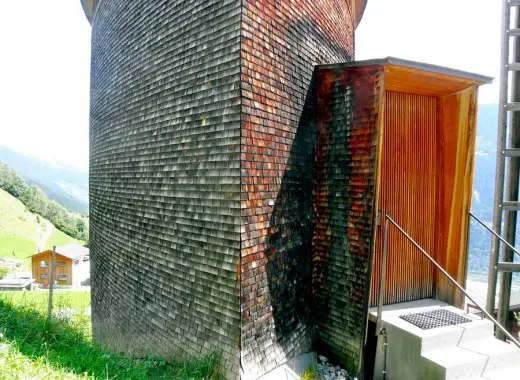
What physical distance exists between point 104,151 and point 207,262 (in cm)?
478

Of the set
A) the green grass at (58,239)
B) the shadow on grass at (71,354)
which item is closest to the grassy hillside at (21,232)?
A: the green grass at (58,239)

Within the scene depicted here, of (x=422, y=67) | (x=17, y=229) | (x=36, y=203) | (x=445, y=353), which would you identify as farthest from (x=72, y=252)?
(x=422, y=67)

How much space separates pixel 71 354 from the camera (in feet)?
13.1

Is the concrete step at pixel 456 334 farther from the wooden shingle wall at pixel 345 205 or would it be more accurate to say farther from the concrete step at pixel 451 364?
the wooden shingle wall at pixel 345 205

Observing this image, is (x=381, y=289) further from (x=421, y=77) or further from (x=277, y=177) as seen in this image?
(x=421, y=77)

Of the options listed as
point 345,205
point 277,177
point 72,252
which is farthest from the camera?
point 72,252

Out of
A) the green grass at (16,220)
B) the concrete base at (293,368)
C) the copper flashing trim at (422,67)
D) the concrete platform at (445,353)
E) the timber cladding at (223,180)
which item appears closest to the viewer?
the concrete platform at (445,353)

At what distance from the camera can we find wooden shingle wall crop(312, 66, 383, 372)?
465cm

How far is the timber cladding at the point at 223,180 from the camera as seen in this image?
4098 millimetres

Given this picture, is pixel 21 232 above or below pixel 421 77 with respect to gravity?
below

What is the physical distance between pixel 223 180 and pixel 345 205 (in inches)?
80.0

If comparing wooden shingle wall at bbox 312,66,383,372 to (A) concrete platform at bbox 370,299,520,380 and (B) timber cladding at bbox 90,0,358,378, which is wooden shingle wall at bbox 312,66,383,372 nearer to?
(B) timber cladding at bbox 90,0,358,378

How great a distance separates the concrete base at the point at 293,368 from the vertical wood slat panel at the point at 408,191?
1.42 metres

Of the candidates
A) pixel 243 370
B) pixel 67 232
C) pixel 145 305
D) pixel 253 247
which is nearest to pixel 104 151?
pixel 145 305
